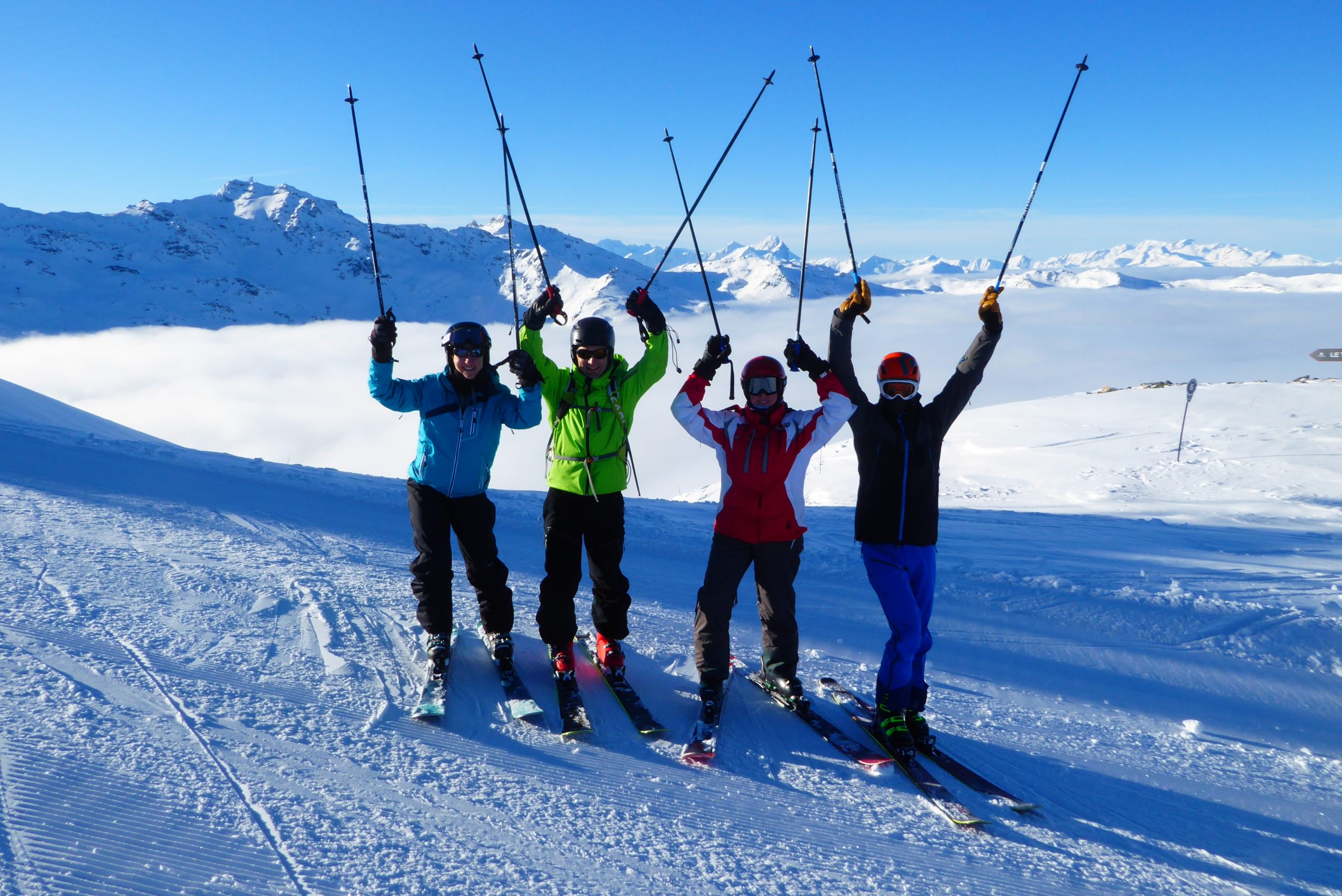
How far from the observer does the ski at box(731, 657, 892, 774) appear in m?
3.30

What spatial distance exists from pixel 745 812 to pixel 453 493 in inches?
78.5

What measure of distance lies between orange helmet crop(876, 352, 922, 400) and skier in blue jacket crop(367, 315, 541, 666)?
1.69 m

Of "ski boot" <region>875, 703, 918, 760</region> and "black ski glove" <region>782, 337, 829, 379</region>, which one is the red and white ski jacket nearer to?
"black ski glove" <region>782, 337, 829, 379</region>

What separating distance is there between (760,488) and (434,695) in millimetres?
1806

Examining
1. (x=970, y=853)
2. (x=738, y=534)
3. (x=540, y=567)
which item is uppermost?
(x=738, y=534)

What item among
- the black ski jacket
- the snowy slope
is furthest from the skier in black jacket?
the snowy slope

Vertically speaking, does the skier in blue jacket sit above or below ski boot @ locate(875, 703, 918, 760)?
above

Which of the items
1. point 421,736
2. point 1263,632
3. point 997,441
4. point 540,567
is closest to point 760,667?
point 421,736

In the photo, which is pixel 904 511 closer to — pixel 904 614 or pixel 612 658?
pixel 904 614

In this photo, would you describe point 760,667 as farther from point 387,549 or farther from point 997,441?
point 997,441

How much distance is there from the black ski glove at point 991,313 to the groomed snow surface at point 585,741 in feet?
6.70

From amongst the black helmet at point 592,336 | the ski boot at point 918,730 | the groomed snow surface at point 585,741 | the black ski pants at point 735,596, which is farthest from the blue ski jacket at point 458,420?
the ski boot at point 918,730

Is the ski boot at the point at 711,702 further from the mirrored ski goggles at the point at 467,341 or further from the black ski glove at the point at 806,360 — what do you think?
the mirrored ski goggles at the point at 467,341

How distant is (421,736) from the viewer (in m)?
3.15
